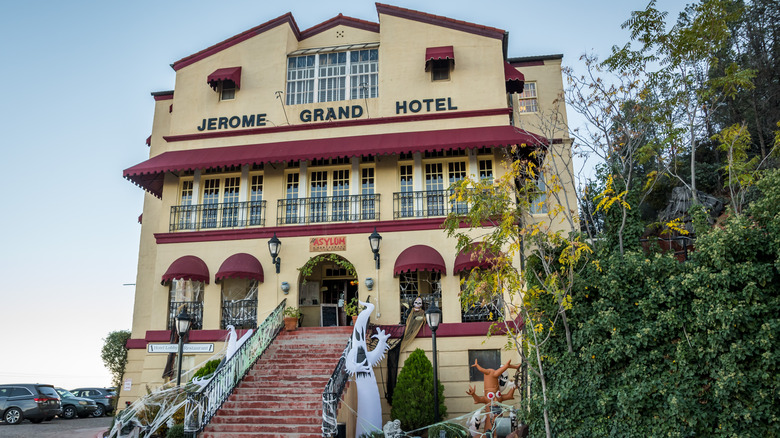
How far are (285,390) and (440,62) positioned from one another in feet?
38.7

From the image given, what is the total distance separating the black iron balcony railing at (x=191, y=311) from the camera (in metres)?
18.9

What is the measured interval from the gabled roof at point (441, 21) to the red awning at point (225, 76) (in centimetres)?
547

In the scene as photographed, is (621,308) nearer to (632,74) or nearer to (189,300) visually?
(632,74)

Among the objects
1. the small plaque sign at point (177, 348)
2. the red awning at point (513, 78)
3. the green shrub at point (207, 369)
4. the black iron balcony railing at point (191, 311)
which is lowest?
the green shrub at point (207, 369)

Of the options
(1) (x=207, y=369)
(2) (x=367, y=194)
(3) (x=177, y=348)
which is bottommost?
(1) (x=207, y=369)

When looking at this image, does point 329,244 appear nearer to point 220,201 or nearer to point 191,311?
point 220,201

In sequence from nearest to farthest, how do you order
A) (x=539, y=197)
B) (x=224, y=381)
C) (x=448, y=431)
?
(x=448, y=431) → (x=224, y=381) → (x=539, y=197)

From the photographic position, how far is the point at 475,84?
19484 millimetres

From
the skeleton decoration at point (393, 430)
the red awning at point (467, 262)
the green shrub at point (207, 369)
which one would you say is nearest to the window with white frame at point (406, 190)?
the red awning at point (467, 262)

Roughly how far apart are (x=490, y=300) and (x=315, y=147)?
29.7 feet

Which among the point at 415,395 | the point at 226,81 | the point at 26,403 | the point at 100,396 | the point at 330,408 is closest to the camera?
the point at 330,408

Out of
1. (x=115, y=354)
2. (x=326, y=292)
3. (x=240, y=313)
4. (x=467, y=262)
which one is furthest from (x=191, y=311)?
(x=115, y=354)

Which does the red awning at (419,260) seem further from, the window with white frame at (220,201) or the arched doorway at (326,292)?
the window with white frame at (220,201)

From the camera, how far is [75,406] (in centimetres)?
2498
